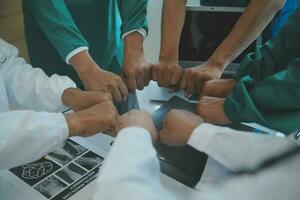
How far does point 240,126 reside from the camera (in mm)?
904

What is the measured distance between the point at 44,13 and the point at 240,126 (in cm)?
61

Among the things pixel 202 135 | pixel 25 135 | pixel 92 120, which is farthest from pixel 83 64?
pixel 202 135

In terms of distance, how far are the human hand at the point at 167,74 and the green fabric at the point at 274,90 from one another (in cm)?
23

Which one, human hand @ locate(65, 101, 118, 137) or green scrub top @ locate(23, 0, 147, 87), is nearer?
human hand @ locate(65, 101, 118, 137)

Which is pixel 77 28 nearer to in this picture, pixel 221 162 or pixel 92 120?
pixel 92 120

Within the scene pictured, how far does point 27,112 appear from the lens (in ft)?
2.23

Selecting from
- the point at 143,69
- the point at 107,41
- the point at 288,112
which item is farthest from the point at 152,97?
the point at 288,112

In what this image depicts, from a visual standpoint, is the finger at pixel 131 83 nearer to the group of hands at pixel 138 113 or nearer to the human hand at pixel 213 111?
the group of hands at pixel 138 113

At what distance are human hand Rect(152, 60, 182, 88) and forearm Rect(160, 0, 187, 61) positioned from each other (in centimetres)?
6

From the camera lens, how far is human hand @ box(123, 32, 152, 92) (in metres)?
0.98

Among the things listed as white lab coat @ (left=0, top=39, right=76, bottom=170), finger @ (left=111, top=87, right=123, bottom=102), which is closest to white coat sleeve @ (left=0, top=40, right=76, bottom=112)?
white lab coat @ (left=0, top=39, right=76, bottom=170)

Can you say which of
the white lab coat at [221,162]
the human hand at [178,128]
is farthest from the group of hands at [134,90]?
the white lab coat at [221,162]

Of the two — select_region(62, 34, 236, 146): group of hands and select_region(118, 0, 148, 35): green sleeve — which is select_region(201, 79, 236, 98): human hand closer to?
select_region(62, 34, 236, 146): group of hands

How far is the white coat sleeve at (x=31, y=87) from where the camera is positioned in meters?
0.89
